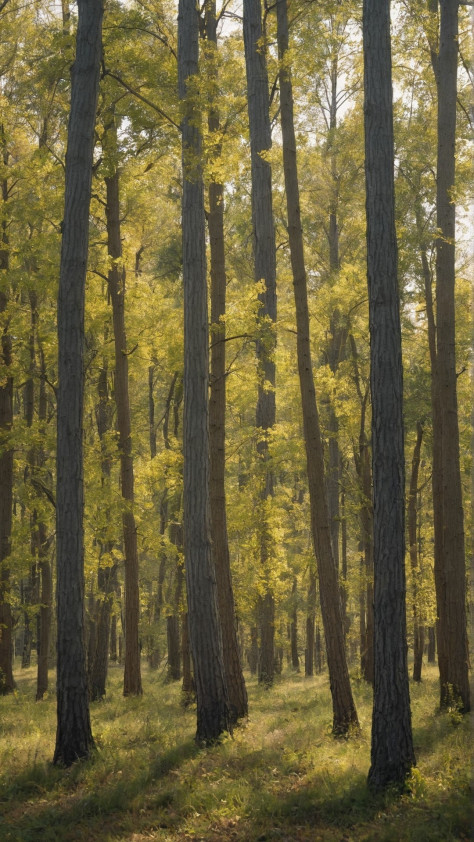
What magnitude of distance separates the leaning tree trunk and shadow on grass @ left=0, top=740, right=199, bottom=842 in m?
0.65

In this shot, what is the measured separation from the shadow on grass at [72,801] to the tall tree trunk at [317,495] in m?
2.72

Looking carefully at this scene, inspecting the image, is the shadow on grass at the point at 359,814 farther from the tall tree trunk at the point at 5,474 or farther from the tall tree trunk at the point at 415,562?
the tall tree trunk at the point at 415,562

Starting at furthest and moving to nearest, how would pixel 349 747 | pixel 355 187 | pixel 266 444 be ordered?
pixel 355 187 → pixel 266 444 → pixel 349 747

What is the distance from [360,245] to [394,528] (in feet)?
52.9

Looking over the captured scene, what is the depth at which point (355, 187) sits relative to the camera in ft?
66.0

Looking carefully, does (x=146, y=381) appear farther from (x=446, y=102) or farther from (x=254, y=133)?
(x=446, y=102)

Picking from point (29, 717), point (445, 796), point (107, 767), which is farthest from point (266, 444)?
point (445, 796)

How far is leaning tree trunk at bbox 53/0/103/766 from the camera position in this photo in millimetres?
9042

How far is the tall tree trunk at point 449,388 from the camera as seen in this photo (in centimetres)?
1211

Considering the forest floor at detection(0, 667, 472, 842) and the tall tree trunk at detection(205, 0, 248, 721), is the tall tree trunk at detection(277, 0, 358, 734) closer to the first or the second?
the forest floor at detection(0, 667, 472, 842)

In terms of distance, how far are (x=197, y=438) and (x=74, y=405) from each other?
1.78m

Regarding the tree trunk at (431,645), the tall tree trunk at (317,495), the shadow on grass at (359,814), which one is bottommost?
the tree trunk at (431,645)

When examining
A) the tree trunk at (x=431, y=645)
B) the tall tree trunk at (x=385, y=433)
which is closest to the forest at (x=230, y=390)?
the tall tree trunk at (x=385, y=433)

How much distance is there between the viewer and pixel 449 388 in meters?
12.5
